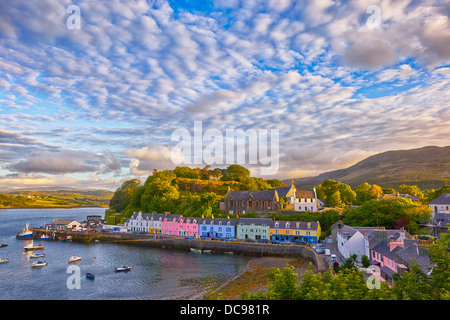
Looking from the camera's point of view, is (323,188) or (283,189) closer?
(283,189)

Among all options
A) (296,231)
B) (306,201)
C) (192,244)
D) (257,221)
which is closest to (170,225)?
(192,244)

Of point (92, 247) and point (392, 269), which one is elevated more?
point (392, 269)

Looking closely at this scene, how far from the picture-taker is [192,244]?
57812mm

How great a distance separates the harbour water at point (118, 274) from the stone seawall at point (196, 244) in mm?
3604

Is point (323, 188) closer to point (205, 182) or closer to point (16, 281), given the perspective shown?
point (205, 182)

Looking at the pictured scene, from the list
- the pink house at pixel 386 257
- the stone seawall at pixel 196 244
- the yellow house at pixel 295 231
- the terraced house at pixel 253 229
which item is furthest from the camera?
the terraced house at pixel 253 229

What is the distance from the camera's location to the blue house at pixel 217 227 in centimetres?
6058

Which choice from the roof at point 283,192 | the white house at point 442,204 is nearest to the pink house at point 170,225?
the roof at point 283,192

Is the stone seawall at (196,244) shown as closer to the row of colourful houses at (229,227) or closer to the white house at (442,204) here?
the row of colourful houses at (229,227)

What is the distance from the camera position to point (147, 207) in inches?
3196

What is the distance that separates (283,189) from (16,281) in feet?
177

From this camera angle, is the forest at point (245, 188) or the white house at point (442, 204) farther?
the white house at point (442, 204)

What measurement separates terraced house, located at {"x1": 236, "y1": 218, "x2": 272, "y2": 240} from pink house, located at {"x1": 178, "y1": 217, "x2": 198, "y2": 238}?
9.78 meters
